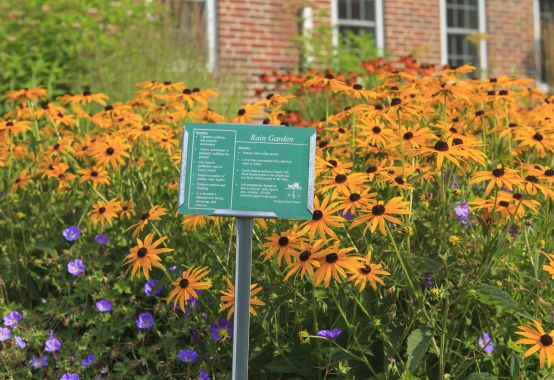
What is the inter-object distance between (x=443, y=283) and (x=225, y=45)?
25.2 ft

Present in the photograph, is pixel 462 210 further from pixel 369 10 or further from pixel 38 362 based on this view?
pixel 369 10

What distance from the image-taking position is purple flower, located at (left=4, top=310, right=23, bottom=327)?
3.10m

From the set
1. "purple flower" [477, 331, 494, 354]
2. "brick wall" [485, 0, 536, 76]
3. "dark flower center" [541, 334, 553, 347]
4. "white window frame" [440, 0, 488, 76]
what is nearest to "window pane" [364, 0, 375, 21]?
"white window frame" [440, 0, 488, 76]

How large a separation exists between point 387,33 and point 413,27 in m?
0.50

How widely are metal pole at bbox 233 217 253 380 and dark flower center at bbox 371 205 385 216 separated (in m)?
0.40

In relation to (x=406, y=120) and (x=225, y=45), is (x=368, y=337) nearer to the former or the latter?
(x=406, y=120)

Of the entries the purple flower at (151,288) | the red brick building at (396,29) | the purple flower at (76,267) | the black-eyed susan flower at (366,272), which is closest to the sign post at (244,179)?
the black-eyed susan flower at (366,272)

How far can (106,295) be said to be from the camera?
3133 millimetres

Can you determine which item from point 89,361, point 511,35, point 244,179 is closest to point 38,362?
point 89,361

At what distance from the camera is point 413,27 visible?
447 inches

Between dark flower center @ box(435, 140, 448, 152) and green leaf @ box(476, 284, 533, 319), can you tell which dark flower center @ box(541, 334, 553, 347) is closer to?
green leaf @ box(476, 284, 533, 319)

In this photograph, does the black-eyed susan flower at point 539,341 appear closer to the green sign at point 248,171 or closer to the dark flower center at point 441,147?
the dark flower center at point 441,147

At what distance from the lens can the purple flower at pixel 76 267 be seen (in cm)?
319

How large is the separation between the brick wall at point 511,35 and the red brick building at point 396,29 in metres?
0.02
